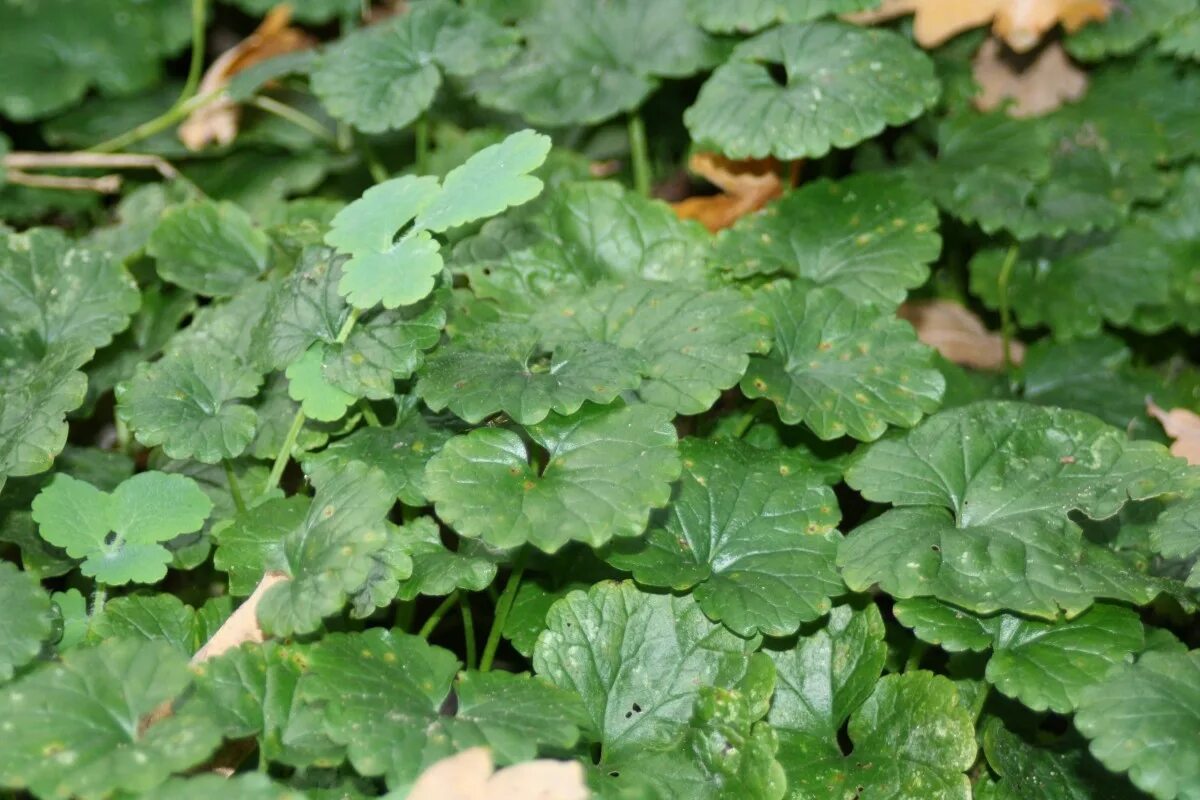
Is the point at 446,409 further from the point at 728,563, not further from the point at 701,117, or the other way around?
the point at 701,117

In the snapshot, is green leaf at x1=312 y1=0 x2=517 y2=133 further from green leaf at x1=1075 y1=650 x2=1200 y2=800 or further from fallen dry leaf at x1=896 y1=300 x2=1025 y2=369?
green leaf at x1=1075 y1=650 x2=1200 y2=800

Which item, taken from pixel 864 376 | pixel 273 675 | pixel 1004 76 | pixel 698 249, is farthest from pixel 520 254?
pixel 1004 76

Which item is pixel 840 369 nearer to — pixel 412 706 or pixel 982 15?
pixel 412 706

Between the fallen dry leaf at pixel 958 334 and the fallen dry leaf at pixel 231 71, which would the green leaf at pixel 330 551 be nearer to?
the fallen dry leaf at pixel 958 334

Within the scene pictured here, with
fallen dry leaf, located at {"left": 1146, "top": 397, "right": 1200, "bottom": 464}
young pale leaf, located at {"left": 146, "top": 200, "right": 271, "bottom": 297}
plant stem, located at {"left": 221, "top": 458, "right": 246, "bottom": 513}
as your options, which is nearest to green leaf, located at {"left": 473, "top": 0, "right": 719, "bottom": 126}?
young pale leaf, located at {"left": 146, "top": 200, "right": 271, "bottom": 297}

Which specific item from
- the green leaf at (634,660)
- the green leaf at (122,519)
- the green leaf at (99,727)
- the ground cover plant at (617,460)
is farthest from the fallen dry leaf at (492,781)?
the green leaf at (122,519)

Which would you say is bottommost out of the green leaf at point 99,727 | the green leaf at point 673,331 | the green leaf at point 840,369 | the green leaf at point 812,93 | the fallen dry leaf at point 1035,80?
the fallen dry leaf at point 1035,80
